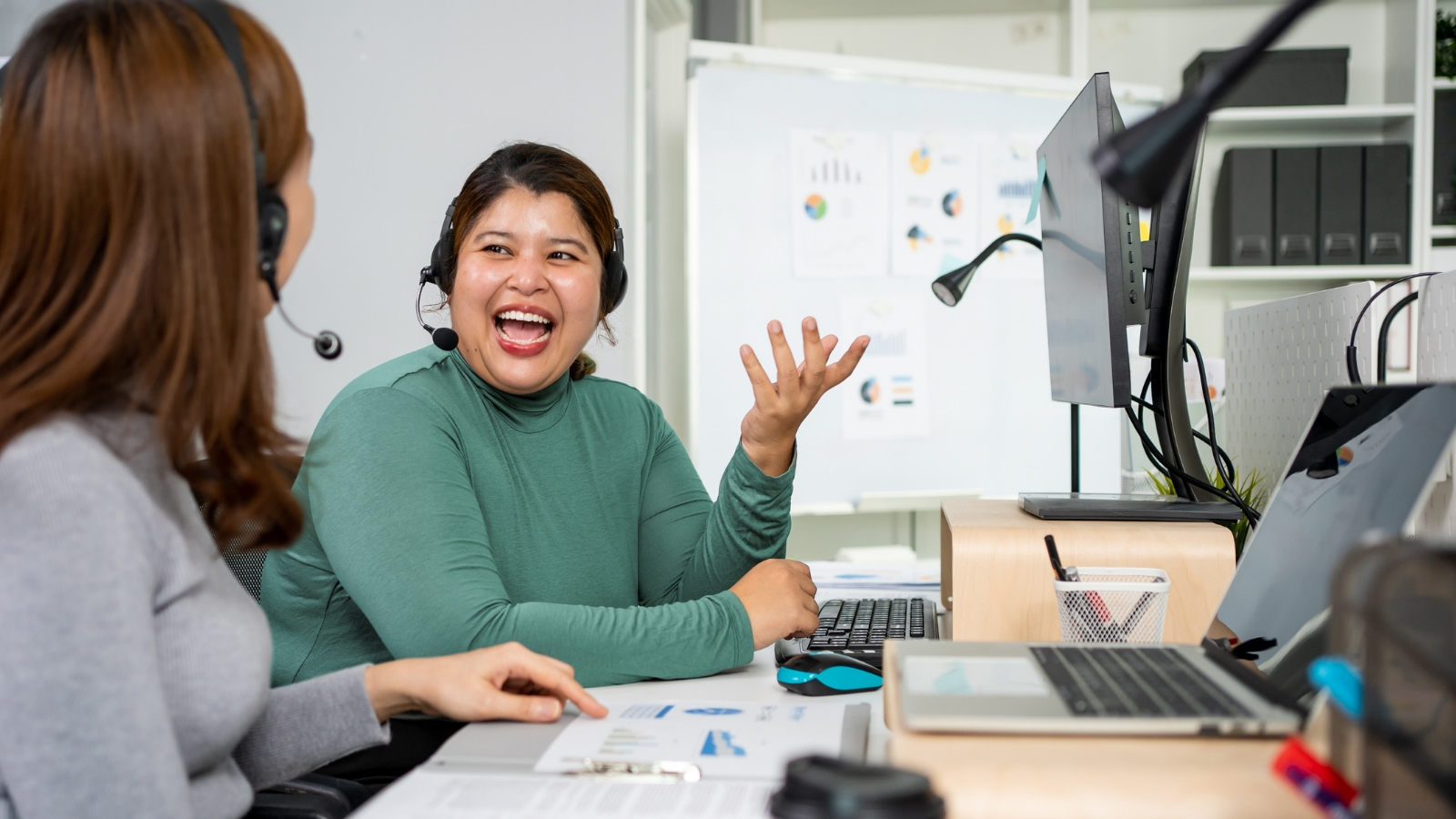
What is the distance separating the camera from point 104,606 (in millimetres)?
564

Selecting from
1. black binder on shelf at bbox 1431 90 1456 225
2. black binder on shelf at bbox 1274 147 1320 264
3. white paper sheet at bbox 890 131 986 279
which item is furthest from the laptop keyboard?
black binder on shelf at bbox 1431 90 1456 225

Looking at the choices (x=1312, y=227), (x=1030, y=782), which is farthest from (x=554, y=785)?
(x=1312, y=227)

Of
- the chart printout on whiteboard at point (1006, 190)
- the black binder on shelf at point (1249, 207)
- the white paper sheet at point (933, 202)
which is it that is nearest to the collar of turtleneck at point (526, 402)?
the white paper sheet at point (933, 202)

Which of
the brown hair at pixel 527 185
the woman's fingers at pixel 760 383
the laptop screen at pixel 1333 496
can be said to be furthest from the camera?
the brown hair at pixel 527 185

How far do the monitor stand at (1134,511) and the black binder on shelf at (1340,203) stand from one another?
1996 mm

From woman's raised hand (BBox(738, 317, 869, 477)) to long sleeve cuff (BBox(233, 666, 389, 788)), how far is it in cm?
51

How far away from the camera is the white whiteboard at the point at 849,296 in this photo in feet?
8.12

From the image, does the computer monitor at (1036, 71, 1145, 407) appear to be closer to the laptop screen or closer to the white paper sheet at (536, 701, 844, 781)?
the laptop screen

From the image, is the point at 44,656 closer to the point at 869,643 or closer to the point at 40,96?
the point at 40,96

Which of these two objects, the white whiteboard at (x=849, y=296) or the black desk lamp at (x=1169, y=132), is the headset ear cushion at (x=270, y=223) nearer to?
the black desk lamp at (x=1169, y=132)

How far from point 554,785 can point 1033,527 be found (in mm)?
521

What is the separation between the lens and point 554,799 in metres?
0.62

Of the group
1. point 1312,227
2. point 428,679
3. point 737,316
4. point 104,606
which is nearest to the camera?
point 104,606

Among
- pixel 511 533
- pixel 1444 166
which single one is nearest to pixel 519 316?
pixel 511 533
